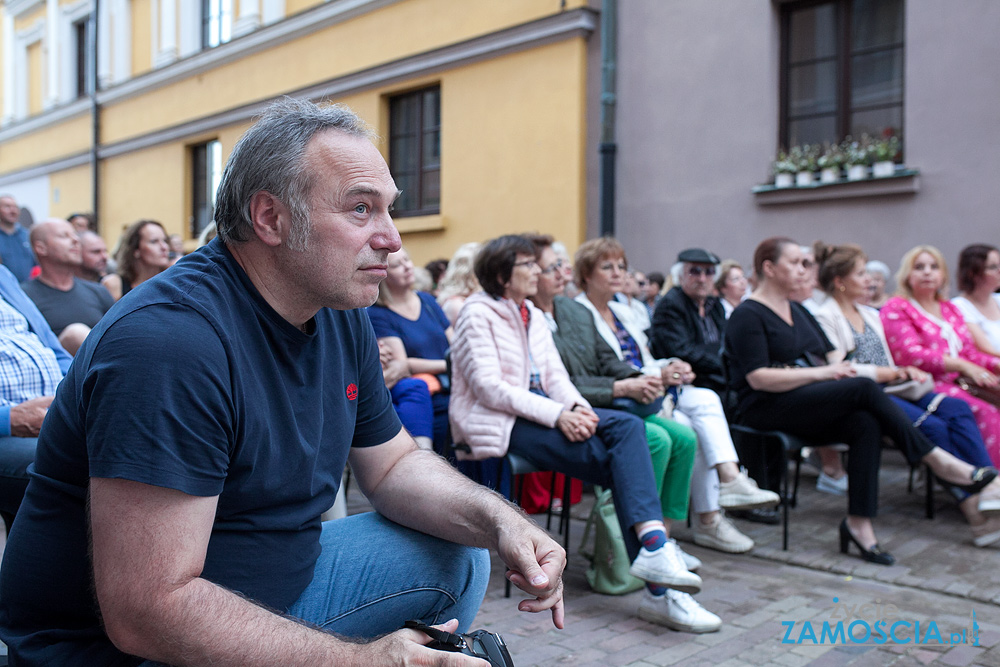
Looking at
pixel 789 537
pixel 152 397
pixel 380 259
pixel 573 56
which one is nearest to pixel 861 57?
pixel 573 56

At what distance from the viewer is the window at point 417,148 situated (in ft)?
40.3

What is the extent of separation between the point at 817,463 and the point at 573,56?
5909 mm

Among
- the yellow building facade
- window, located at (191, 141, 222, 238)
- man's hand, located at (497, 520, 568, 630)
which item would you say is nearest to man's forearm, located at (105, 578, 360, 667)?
man's hand, located at (497, 520, 568, 630)

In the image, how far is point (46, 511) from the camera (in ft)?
5.16

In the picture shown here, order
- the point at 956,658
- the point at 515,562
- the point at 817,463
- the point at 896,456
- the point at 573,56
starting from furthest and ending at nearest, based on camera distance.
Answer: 1. the point at 573,56
2. the point at 896,456
3. the point at 817,463
4. the point at 956,658
5. the point at 515,562

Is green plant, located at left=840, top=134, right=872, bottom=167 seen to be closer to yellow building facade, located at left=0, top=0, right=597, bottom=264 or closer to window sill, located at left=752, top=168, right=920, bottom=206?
window sill, located at left=752, top=168, right=920, bottom=206

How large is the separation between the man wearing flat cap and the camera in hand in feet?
13.2

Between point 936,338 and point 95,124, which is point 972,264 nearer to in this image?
point 936,338

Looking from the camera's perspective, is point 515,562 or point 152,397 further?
point 515,562

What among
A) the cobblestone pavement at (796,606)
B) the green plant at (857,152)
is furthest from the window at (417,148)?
A: the cobblestone pavement at (796,606)

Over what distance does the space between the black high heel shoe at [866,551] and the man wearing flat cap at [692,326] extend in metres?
1.30

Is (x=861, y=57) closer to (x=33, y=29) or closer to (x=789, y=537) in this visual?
(x=789, y=537)

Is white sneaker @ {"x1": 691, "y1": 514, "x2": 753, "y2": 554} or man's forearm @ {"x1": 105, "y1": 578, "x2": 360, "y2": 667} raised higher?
man's forearm @ {"x1": 105, "y1": 578, "x2": 360, "y2": 667}

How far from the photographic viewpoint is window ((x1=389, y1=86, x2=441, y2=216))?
12.3 m
